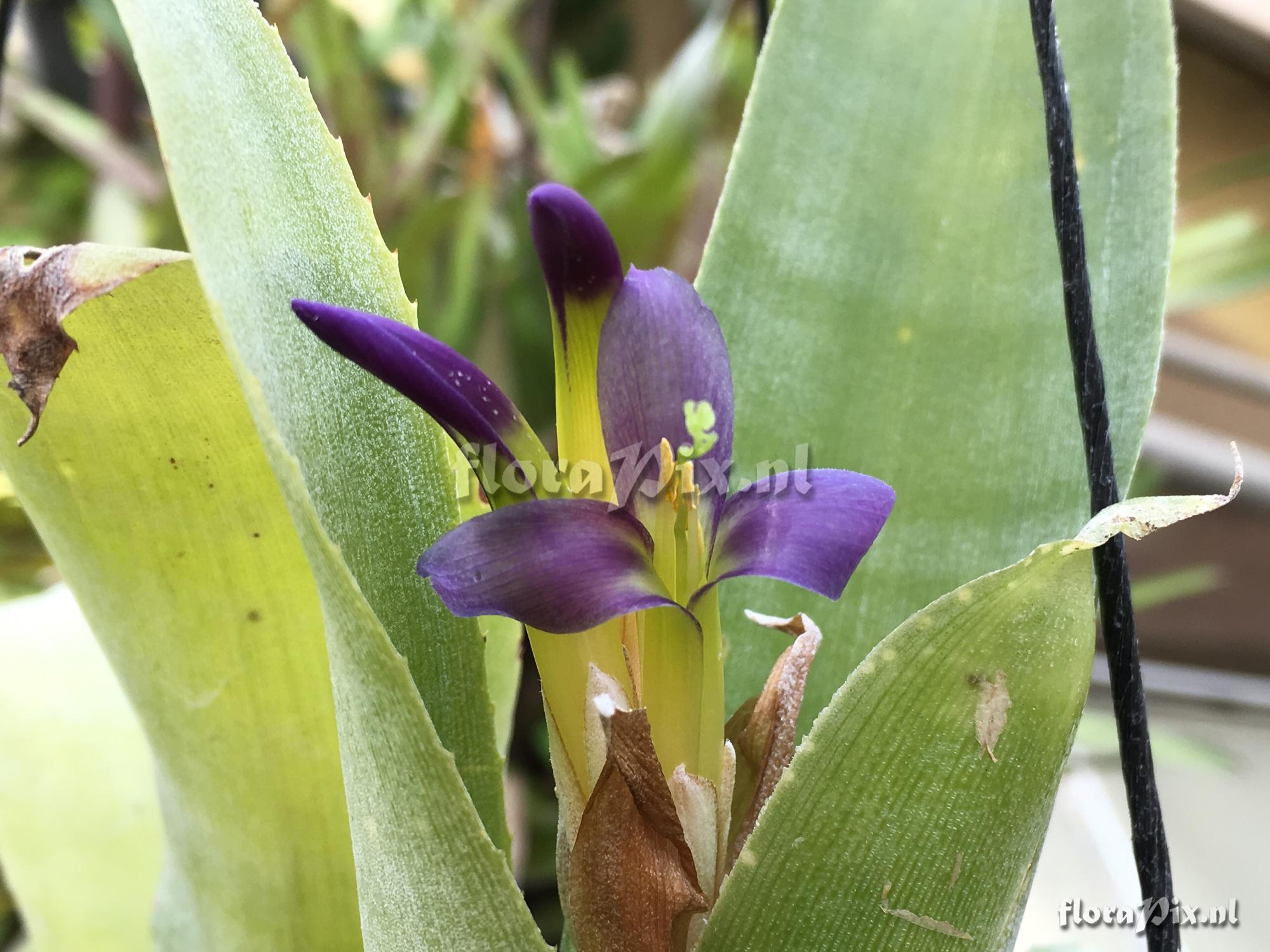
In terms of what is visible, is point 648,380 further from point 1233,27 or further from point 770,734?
point 1233,27

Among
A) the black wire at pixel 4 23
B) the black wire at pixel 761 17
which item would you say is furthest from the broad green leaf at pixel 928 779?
the black wire at pixel 4 23

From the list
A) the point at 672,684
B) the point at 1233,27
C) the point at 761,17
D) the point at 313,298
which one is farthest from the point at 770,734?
the point at 1233,27

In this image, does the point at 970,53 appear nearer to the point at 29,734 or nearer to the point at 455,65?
the point at 29,734

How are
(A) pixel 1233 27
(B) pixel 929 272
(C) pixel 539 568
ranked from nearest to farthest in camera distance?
(C) pixel 539 568 < (B) pixel 929 272 < (A) pixel 1233 27

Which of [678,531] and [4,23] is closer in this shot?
[678,531]

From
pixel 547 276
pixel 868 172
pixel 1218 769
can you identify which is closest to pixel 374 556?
pixel 547 276

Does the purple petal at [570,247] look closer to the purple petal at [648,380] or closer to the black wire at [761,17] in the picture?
the purple petal at [648,380]
